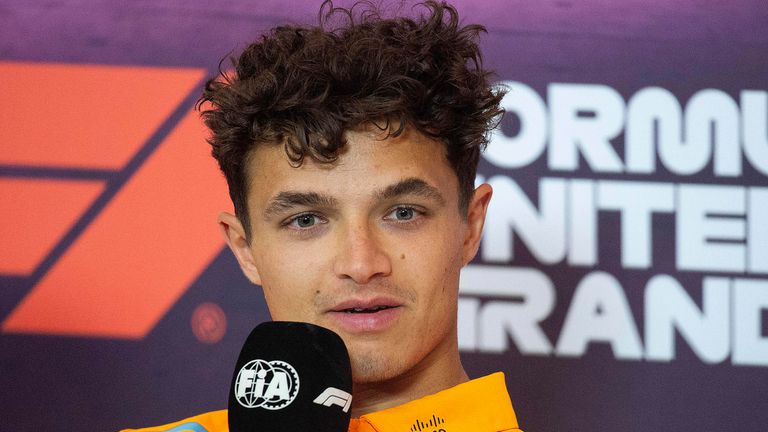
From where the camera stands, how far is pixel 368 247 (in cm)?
148

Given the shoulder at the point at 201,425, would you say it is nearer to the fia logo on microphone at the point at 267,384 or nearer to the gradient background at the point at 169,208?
the fia logo on microphone at the point at 267,384

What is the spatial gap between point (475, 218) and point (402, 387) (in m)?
0.28

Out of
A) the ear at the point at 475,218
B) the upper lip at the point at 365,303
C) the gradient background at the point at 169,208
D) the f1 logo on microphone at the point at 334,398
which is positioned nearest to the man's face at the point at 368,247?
the upper lip at the point at 365,303

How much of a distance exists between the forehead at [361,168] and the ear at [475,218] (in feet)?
0.34

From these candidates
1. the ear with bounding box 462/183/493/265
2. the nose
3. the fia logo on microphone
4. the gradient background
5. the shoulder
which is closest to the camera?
the fia logo on microphone

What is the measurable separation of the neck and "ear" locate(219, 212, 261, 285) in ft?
0.79

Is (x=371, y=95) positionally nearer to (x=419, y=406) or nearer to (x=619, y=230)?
(x=419, y=406)

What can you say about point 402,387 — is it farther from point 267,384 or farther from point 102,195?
point 102,195

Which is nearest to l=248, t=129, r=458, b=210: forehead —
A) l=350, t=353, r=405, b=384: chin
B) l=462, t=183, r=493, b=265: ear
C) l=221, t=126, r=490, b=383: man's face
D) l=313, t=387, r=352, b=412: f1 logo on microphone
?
l=221, t=126, r=490, b=383: man's face

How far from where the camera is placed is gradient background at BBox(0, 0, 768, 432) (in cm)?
238

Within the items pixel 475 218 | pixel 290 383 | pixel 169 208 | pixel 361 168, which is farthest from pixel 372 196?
pixel 169 208

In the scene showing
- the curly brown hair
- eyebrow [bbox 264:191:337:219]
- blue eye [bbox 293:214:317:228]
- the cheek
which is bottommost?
the cheek

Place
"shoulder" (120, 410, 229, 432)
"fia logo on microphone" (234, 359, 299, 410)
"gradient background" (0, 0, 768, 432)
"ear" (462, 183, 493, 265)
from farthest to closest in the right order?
"gradient background" (0, 0, 768, 432) < "ear" (462, 183, 493, 265) < "shoulder" (120, 410, 229, 432) < "fia logo on microphone" (234, 359, 299, 410)

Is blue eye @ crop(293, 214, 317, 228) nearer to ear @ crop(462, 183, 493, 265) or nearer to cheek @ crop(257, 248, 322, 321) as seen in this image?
cheek @ crop(257, 248, 322, 321)
